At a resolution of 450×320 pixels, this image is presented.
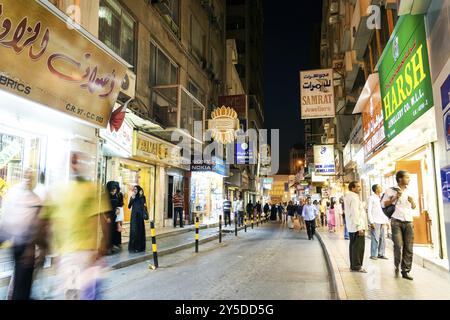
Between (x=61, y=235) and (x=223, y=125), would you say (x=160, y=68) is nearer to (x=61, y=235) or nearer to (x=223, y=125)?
(x=223, y=125)

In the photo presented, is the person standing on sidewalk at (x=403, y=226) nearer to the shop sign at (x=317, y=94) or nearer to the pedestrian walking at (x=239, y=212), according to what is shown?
the shop sign at (x=317, y=94)

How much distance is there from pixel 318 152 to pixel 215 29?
13782 millimetres

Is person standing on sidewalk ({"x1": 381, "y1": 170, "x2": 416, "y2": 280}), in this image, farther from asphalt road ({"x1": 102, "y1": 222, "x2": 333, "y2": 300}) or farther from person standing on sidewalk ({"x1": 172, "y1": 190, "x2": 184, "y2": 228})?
person standing on sidewalk ({"x1": 172, "y1": 190, "x2": 184, "y2": 228})

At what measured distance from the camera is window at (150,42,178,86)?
17.5 metres

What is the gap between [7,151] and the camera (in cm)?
809

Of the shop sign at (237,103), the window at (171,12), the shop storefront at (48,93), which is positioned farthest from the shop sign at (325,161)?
the shop storefront at (48,93)

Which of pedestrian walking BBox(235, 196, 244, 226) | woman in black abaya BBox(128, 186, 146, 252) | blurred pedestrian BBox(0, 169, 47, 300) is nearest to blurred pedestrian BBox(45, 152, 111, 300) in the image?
blurred pedestrian BBox(0, 169, 47, 300)

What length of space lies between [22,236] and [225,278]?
4.66 m

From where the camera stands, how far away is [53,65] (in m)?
7.57

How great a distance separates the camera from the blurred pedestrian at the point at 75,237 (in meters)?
4.39

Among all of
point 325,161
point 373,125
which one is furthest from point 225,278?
point 325,161

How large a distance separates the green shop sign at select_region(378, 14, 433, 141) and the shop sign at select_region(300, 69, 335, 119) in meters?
7.49
